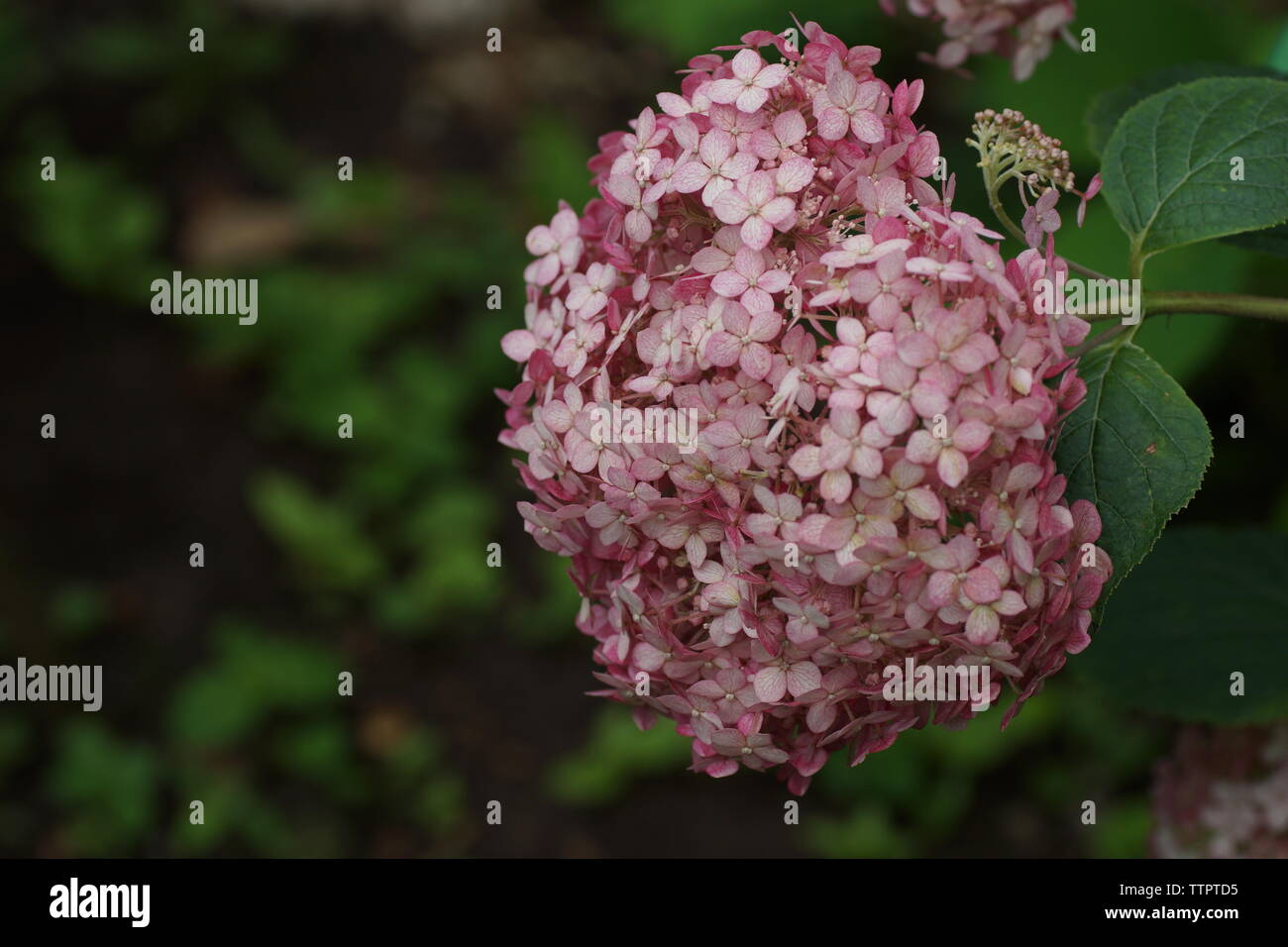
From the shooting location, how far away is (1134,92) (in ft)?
4.87

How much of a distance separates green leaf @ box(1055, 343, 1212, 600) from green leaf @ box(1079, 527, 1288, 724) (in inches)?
21.1

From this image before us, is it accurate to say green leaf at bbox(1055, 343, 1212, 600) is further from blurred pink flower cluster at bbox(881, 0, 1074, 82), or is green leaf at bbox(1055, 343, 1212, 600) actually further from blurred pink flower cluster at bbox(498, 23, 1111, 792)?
blurred pink flower cluster at bbox(881, 0, 1074, 82)

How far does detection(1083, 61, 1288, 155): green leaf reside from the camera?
146cm

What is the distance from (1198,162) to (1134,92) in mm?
293

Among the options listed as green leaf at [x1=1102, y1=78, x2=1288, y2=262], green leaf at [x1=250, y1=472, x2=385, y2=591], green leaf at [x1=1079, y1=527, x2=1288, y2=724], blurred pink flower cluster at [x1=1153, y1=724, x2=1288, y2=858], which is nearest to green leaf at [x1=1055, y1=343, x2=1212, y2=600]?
green leaf at [x1=1102, y1=78, x2=1288, y2=262]

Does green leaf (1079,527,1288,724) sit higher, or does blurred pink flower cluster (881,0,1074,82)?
blurred pink flower cluster (881,0,1074,82)

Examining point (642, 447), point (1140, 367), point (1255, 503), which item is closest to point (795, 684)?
point (642, 447)

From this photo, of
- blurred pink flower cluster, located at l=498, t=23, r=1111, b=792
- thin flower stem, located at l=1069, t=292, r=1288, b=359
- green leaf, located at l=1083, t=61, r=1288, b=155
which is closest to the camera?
blurred pink flower cluster, located at l=498, t=23, r=1111, b=792

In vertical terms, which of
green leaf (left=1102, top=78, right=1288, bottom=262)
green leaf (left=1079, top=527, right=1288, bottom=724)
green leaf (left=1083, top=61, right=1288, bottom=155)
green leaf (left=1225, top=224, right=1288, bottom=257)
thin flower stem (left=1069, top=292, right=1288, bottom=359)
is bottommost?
green leaf (left=1079, top=527, right=1288, bottom=724)

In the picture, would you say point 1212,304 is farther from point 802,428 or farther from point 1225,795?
point 1225,795

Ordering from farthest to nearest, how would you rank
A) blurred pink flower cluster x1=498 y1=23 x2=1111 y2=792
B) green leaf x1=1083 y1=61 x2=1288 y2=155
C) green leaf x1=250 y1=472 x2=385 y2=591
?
green leaf x1=250 y1=472 x2=385 y2=591
green leaf x1=1083 y1=61 x2=1288 y2=155
blurred pink flower cluster x1=498 y1=23 x2=1111 y2=792

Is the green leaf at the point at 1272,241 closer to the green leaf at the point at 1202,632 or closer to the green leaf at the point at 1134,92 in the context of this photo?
the green leaf at the point at 1134,92

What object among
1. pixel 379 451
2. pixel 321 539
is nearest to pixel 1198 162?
pixel 321 539

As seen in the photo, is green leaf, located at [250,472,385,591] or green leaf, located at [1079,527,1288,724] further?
green leaf, located at [250,472,385,591]
